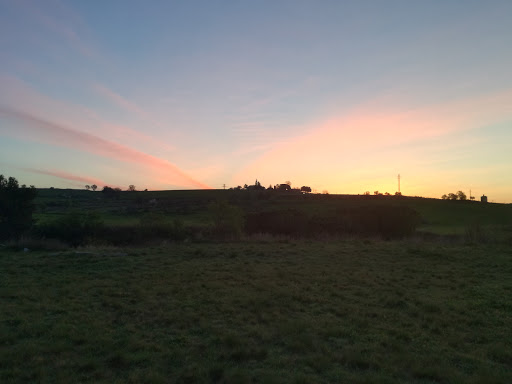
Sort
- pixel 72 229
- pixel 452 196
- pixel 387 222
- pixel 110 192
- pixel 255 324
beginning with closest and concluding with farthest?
pixel 255 324 < pixel 72 229 < pixel 387 222 < pixel 452 196 < pixel 110 192

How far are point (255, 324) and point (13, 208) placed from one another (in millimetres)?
35472

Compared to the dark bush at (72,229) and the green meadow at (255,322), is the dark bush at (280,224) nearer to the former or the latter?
the dark bush at (72,229)

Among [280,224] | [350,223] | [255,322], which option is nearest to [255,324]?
[255,322]

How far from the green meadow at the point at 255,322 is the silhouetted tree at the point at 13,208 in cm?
2215

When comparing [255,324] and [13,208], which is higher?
[13,208]

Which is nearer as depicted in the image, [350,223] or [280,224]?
[280,224]

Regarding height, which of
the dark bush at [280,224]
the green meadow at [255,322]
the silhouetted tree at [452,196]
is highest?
the silhouetted tree at [452,196]

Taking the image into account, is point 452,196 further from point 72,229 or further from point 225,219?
point 72,229

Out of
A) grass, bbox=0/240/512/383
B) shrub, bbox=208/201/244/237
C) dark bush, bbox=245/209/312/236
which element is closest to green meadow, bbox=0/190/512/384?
grass, bbox=0/240/512/383

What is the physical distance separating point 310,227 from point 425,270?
2298 centimetres

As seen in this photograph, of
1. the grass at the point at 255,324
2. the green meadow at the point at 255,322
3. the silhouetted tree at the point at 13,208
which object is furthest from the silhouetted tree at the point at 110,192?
the grass at the point at 255,324

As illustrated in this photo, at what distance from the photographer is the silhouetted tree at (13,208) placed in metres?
33.6

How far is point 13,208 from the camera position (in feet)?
111

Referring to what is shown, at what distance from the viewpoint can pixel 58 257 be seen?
55.0 feet
